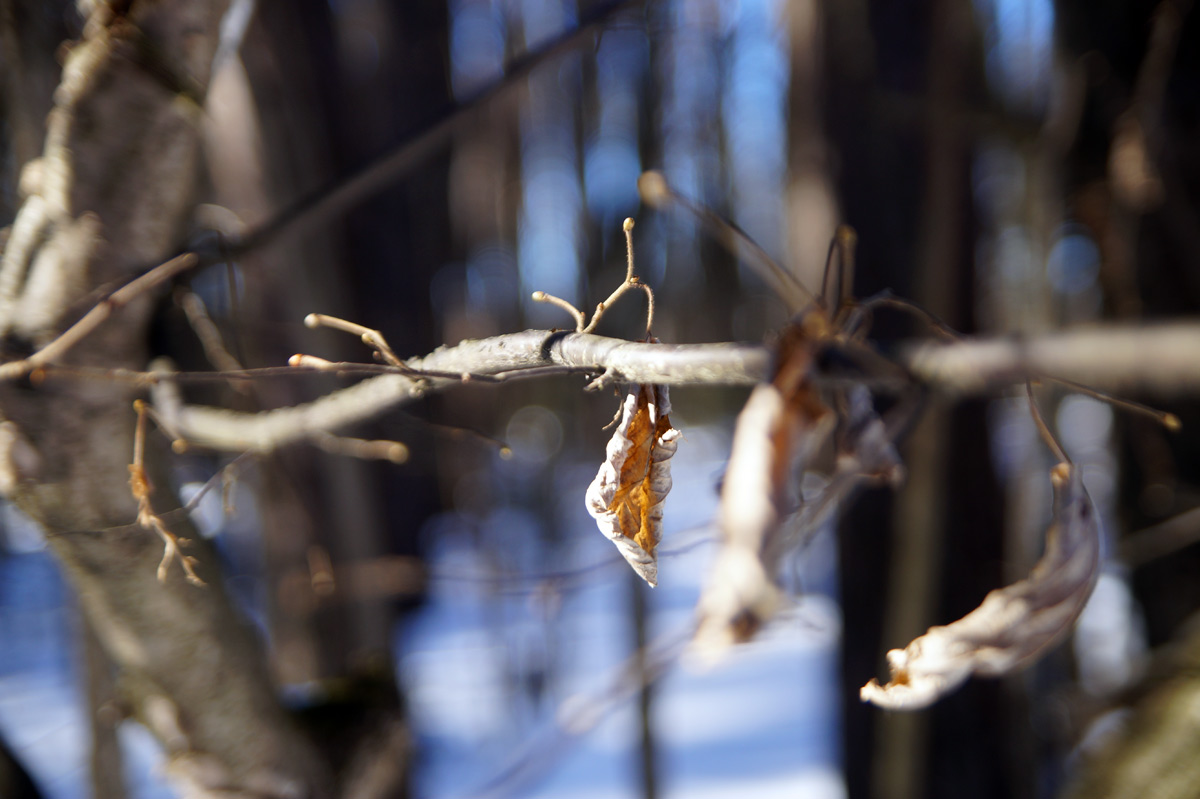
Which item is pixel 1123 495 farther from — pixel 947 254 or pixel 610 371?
pixel 610 371

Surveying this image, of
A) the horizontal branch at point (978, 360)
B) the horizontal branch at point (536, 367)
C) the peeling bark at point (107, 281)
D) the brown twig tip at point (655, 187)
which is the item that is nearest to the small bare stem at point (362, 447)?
the horizontal branch at point (536, 367)

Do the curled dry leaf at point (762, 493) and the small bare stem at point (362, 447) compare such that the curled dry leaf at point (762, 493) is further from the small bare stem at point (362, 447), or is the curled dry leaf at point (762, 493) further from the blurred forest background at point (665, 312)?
the small bare stem at point (362, 447)

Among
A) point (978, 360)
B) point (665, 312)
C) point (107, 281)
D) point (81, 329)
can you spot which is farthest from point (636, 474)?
point (665, 312)

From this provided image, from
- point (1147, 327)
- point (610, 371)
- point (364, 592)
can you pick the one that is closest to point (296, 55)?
point (364, 592)

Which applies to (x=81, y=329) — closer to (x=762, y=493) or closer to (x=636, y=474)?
(x=636, y=474)

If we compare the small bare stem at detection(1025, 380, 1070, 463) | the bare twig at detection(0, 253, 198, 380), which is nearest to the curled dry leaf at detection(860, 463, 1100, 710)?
the small bare stem at detection(1025, 380, 1070, 463)

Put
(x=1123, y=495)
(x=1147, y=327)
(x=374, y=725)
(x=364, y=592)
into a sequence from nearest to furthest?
(x=1147, y=327) < (x=374, y=725) < (x=1123, y=495) < (x=364, y=592)

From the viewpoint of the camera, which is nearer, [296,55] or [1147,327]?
[1147,327]
